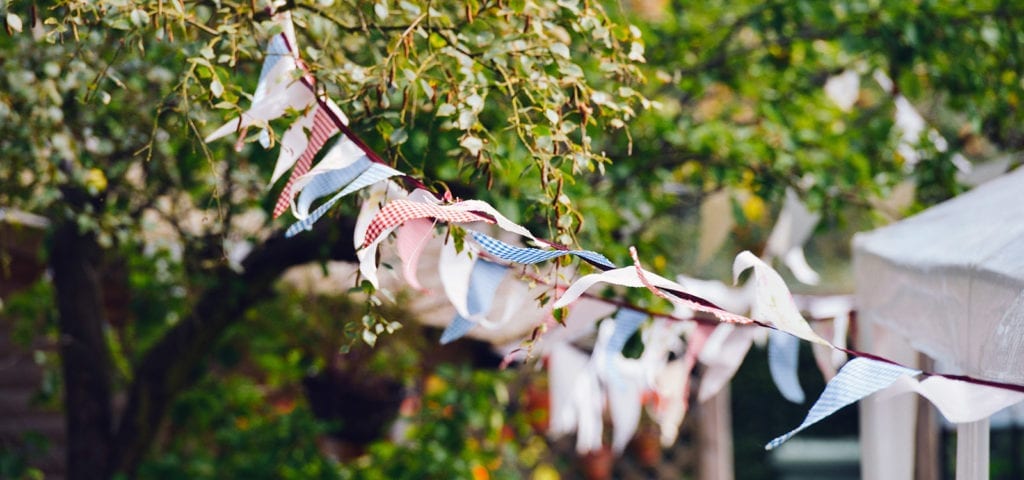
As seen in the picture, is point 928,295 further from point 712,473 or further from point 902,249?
point 712,473

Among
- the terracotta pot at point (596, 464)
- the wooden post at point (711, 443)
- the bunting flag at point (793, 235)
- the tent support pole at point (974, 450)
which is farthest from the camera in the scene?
the terracotta pot at point (596, 464)

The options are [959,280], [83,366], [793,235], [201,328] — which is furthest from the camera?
[793,235]

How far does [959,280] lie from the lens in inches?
78.7

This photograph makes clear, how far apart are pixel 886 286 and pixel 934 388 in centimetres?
92

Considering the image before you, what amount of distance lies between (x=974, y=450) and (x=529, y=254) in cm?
86

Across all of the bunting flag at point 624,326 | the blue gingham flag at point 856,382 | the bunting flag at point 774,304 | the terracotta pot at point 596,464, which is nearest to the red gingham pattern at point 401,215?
the bunting flag at point 774,304

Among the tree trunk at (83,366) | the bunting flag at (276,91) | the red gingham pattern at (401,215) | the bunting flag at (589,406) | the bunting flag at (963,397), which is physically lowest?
the bunting flag at (589,406)

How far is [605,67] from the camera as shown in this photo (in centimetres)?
194

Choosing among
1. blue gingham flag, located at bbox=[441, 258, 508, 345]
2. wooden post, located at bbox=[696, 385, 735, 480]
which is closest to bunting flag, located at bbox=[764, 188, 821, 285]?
blue gingham flag, located at bbox=[441, 258, 508, 345]

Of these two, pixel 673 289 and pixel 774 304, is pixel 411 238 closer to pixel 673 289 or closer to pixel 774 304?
pixel 673 289

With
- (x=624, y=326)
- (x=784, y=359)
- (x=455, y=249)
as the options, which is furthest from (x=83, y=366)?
(x=784, y=359)

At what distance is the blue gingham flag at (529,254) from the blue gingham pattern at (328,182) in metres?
0.23

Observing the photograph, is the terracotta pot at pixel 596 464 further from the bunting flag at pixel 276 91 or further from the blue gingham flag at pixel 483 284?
the bunting flag at pixel 276 91

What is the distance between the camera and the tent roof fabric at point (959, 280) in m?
1.77
